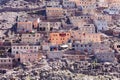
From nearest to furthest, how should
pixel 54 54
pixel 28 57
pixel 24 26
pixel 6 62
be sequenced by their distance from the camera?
pixel 28 57 → pixel 6 62 → pixel 54 54 → pixel 24 26

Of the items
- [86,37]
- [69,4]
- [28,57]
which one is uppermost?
[28,57]

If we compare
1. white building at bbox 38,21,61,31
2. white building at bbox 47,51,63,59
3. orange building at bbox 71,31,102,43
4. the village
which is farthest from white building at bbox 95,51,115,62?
white building at bbox 38,21,61,31

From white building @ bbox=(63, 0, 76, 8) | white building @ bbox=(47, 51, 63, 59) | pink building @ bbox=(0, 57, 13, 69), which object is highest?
white building @ bbox=(47, 51, 63, 59)

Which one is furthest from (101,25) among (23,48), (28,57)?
(28,57)

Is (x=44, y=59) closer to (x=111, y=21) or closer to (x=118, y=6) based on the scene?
(x=111, y=21)

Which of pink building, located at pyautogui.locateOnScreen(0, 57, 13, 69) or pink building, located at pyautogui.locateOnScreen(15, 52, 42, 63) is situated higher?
pink building, located at pyautogui.locateOnScreen(15, 52, 42, 63)

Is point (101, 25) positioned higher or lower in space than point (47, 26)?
lower

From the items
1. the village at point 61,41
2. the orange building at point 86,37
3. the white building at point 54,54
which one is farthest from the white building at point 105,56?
the orange building at point 86,37

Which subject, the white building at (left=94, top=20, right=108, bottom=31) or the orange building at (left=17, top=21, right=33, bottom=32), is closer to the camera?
the orange building at (left=17, top=21, right=33, bottom=32)

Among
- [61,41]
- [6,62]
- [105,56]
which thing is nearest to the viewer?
[6,62]

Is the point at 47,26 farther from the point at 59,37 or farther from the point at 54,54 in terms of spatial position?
the point at 54,54

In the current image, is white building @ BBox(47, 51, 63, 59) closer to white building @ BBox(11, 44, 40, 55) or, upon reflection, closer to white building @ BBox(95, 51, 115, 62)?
white building @ BBox(11, 44, 40, 55)
